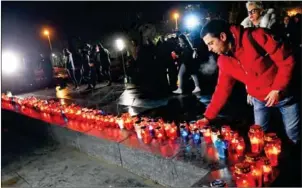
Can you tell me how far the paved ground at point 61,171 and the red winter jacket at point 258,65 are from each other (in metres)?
2.15

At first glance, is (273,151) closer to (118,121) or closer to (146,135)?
(146,135)

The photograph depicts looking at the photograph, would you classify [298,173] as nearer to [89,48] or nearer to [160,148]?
[160,148]

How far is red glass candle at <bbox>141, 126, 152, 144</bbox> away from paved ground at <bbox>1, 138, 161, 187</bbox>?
0.65 metres

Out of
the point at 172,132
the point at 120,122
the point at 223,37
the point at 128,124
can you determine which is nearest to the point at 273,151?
the point at 223,37

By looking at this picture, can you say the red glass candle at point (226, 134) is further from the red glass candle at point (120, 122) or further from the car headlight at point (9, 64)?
the car headlight at point (9, 64)

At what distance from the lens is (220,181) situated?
3088mm

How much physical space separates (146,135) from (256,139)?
1.86 meters

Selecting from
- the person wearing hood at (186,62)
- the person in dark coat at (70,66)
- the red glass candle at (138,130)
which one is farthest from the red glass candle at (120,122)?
the person in dark coat at (70,66)

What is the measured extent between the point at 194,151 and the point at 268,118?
1.16m

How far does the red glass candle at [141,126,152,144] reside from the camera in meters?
4.75

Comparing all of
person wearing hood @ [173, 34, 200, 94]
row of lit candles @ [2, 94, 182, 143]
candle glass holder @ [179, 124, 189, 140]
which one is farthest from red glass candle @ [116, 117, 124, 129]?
person wearing hood @ [173, 34, 200, 94]

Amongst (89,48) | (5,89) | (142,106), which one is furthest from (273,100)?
(5,89)

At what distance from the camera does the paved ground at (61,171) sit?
4.83 meters

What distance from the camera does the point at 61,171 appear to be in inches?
215
